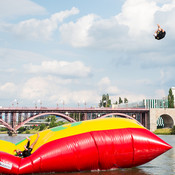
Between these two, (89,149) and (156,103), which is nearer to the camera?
(89,149)

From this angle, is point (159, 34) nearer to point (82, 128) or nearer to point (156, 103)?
point (82, 128)

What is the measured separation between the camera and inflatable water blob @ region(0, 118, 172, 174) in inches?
421

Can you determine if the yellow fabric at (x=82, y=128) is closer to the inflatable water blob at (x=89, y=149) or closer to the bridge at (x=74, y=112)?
the inflatable water blob at (x=89, y=149)

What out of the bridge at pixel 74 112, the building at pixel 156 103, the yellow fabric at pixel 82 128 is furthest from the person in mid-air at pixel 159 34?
the building at pixel 156 103

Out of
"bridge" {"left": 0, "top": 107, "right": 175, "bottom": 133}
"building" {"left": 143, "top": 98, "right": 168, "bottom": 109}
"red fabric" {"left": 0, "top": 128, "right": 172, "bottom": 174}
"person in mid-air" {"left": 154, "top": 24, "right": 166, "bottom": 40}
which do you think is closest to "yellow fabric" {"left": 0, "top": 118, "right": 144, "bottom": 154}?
"red fabric" {"left": 0, "top": 128, "right": 172, "bottom": 174}

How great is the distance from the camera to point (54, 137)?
11516 mm

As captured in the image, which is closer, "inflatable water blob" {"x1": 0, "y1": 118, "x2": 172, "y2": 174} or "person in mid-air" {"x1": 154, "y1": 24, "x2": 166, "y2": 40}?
"inflatable water blob" {"x1": 0, "y1": 118, "x2": 172, "y2": 174}

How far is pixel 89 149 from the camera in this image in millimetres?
11242

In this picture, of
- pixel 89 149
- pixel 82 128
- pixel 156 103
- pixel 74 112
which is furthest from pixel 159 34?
pixel 156 103

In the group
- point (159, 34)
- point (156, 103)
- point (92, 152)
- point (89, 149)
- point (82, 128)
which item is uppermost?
point (159, 34)

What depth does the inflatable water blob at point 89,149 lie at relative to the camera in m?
10.7

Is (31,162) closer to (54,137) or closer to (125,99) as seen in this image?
(54,137)

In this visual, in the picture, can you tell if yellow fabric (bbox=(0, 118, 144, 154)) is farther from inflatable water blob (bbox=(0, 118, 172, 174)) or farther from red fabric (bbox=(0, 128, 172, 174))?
red fabric (bbox=(0, 128, 172, 174))

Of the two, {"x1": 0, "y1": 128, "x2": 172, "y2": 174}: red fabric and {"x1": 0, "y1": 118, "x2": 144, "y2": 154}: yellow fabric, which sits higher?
{"x1": 0, "y1": 118, "x2": 144, "y2": 154}: yellow fabric
